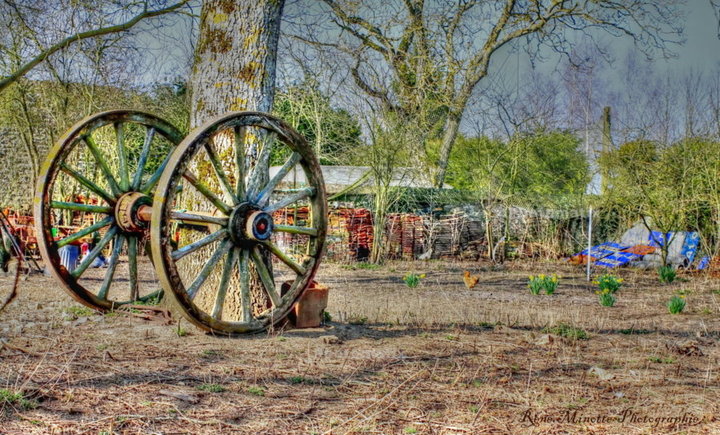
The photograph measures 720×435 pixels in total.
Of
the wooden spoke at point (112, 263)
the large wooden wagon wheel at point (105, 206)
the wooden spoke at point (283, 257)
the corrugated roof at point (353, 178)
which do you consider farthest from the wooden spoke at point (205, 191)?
the corrugated roof at point (353, 178)

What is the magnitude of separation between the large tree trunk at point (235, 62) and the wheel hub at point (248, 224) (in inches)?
32.2

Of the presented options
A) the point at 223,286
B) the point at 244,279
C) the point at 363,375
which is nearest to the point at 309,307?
the point at 244,279

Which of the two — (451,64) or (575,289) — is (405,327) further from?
(451,64)

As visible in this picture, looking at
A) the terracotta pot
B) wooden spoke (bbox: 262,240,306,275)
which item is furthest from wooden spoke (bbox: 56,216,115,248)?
the terracotta pot

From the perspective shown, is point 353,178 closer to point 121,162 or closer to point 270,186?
point 121,162

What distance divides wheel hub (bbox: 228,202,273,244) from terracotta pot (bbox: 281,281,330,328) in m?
0.81

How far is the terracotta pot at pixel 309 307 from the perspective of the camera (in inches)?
215

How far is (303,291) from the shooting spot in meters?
5.23

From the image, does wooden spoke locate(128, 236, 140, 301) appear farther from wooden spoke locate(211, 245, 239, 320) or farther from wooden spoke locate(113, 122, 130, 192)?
wooden spoke locate(211, 245, 239, 320)

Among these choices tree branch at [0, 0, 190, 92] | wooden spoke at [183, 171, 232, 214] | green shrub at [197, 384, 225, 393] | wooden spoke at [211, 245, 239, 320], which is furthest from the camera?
tree branch at [0, 0, 190, 92]

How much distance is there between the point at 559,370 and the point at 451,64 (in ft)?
36.3

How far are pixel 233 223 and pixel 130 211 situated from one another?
3.33 ft

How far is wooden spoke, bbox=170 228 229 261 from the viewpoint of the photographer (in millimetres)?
4348

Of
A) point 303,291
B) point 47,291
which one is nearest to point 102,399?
point 303,291
